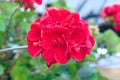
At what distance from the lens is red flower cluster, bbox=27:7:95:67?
394 millimetres

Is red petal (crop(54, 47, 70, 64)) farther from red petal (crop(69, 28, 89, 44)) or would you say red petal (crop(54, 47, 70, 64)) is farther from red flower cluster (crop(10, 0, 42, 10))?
red flower cluster (crop(10, 0, 42, 10))

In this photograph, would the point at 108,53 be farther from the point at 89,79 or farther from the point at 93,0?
the point at 93,0

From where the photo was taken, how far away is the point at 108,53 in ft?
2.43

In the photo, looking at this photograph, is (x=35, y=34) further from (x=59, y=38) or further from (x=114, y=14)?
(x=114, y=14)

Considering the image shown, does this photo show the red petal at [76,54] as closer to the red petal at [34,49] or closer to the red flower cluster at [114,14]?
the red petal at [34,49]

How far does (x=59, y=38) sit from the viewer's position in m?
0.40

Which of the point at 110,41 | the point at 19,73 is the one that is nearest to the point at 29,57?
the point at 19,73

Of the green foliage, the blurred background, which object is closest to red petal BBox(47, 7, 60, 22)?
the blurred background

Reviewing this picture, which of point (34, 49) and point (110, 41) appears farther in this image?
point (110, 41)

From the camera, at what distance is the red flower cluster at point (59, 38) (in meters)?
0.39

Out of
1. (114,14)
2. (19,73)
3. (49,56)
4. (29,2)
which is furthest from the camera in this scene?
(114,14)

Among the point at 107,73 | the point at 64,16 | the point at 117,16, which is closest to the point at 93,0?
the point at 107,73

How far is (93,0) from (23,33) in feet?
4.63

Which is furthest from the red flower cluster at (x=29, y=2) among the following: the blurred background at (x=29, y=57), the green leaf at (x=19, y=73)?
the green leaf at (x=19, y=73)
